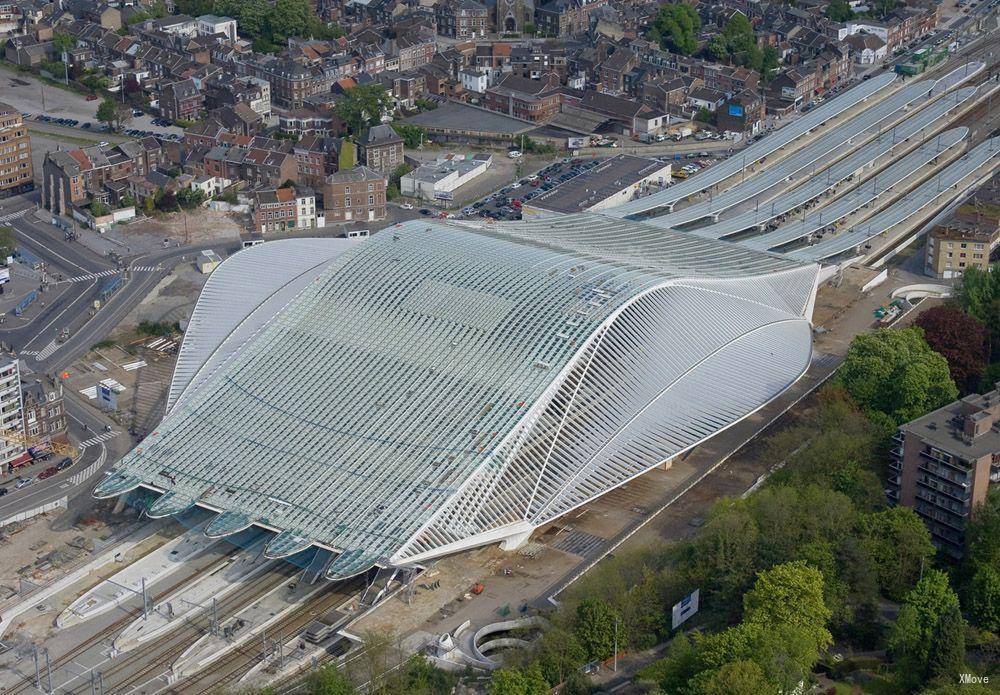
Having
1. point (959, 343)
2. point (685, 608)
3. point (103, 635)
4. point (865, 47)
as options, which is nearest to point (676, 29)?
point (865, 47)

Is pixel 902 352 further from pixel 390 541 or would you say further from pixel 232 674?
pixel 232 674

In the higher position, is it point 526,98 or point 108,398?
point 526,98

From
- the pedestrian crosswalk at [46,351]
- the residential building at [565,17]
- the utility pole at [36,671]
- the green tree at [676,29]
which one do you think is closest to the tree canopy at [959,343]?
the utility pole at [36,671]

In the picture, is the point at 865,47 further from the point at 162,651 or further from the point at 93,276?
the point at 162,651

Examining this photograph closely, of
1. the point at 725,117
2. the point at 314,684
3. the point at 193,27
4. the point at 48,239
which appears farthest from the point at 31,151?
the point at 314,684

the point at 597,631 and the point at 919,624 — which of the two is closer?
the point at 919,624

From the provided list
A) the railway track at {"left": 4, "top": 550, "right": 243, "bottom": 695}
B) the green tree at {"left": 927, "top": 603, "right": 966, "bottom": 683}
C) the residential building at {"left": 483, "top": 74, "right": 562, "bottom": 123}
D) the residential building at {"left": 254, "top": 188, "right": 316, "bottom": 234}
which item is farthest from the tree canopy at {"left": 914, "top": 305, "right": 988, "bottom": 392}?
the residential building at {"left": 483, "top": 74, "right": 562, "bottom": 123}

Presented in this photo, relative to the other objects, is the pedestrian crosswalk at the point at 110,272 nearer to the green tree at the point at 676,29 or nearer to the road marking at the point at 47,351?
the road marking at the point at 47,351
